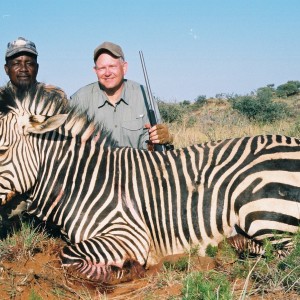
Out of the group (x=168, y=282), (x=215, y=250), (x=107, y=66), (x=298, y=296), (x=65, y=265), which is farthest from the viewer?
(x=107, y=66)

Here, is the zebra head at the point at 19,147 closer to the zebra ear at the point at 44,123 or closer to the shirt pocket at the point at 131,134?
the zebra ear at the point at 44,123

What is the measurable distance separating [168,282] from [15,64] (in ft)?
13.3

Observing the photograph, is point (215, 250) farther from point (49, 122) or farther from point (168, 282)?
point (49, 122)

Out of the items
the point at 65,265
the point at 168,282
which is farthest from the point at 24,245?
the point at 168,282

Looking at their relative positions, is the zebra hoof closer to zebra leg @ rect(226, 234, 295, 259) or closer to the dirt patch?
the dirt patch

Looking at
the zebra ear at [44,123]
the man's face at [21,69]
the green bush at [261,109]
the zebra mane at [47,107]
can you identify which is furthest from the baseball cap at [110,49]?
the green bush at [261,109]

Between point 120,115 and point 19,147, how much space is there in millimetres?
2203

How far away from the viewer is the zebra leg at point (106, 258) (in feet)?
10.4

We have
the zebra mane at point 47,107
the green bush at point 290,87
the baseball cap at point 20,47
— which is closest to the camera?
the zebra mane at point 47,107

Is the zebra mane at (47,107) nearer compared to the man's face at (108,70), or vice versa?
the zebra mane at (47,107)

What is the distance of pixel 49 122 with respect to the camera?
11.2 ft

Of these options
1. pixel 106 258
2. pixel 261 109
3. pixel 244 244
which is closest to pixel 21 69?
pixel 106 258

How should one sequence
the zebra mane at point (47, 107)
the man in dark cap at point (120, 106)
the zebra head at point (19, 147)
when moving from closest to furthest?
the zebra head at point (19, 147)
the zebra mane at point (47, 107)
the man in dark cap at point (120, 106)

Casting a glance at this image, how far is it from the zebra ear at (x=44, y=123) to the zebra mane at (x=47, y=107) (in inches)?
9.4
